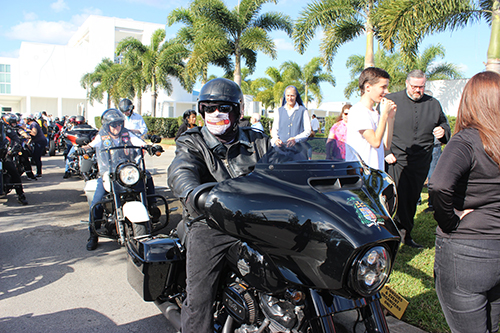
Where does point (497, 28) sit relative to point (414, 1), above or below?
below

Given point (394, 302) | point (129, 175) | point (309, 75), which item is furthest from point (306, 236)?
point (309, 75)

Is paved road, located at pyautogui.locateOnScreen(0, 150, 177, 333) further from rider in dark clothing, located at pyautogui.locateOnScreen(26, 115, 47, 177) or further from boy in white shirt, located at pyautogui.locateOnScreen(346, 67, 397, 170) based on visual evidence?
Result: rider in dark clothing, located at pyautogui.locateOnScreen(26, 115, 47, 177)

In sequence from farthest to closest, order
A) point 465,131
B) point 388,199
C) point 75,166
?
point 75,166 < point 465,131 < point 388,199

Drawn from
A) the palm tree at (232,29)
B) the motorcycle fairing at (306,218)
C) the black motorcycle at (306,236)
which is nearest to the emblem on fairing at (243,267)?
the black motorcycle at (306,236)

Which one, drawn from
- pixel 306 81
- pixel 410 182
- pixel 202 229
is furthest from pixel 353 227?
pixel 306 81

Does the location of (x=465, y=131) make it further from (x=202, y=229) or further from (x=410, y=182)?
(x=410, y=182)

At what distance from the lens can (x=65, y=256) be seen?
4.93 meters

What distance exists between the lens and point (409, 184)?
4.80 m

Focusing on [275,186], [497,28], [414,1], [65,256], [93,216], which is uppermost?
[414,1]

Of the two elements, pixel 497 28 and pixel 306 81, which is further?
pixel 306 81

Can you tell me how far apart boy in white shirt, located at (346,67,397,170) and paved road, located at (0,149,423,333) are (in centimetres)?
160

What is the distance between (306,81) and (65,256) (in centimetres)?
3663

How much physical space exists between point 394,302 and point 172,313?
1888mm

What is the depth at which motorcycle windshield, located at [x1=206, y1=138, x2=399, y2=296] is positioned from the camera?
1.49m
